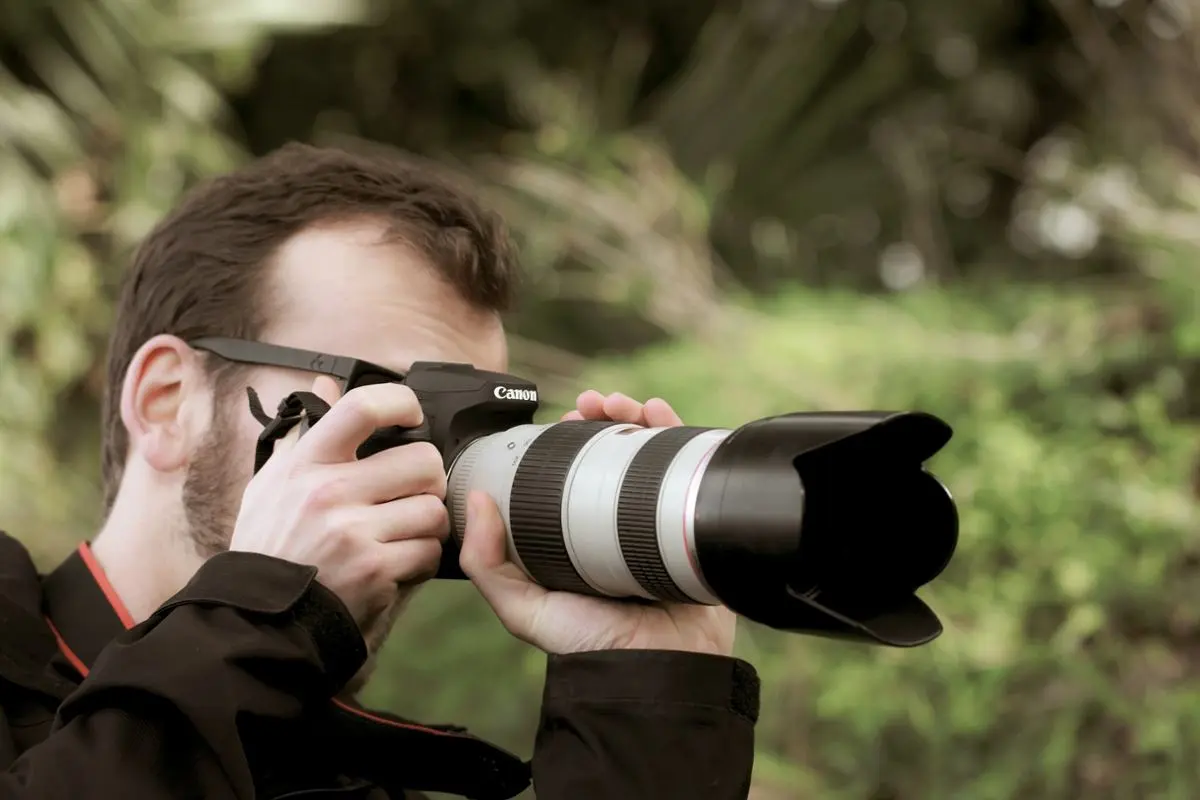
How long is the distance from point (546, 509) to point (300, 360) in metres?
0.28

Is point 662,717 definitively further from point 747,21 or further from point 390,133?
point 390,133

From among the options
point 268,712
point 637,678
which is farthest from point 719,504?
point 268,712

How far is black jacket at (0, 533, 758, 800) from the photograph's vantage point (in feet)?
2.30

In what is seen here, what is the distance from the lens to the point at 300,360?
997 millimetres

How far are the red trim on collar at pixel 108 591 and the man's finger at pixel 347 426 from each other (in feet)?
1.04

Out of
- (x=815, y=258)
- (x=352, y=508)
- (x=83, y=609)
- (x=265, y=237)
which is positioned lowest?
(x=83, y=609)

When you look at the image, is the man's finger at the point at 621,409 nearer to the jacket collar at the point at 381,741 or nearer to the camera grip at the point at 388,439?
the camera grip at the point at 388,439

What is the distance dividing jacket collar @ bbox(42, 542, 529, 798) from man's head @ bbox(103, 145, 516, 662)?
9 centimetres

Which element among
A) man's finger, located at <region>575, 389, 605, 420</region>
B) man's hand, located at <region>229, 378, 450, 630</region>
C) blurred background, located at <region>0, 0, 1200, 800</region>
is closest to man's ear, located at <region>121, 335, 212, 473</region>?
man's hand, located at <region>229, 378, 450, 630</region>

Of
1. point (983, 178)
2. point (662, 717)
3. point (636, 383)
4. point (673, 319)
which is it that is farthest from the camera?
point (983, 178)

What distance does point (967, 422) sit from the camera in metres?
1.80

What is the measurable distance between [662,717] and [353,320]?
1.38 ft

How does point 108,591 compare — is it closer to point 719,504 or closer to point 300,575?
point 300,575

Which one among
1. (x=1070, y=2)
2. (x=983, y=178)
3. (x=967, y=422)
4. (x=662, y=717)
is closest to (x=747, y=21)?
(x=983, y=178)
